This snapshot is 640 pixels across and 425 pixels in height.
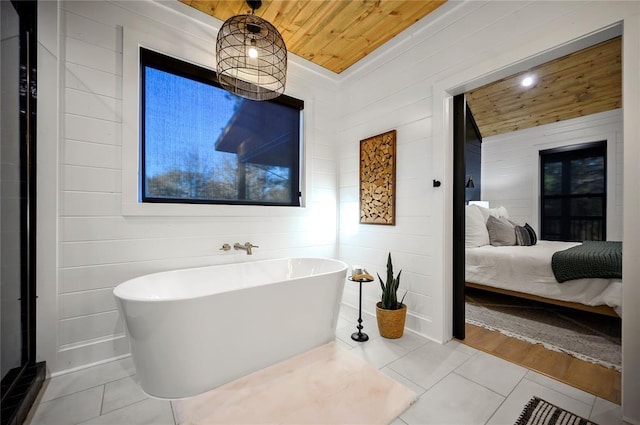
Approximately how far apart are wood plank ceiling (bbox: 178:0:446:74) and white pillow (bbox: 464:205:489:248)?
220 cm

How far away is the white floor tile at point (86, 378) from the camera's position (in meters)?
1.53

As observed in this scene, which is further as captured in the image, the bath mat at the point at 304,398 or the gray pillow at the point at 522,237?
the gray pillow at the point at 522,237

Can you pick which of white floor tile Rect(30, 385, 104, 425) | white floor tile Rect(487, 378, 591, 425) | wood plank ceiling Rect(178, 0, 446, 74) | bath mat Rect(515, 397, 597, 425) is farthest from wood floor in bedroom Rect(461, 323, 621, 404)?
wood plank ceiling Rect(178, 0, 446, 74)

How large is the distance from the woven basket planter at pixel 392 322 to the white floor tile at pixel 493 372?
1.65 feet

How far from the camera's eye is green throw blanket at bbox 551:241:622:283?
2.20 m

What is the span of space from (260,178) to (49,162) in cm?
148

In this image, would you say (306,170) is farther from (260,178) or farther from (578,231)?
(578,231)

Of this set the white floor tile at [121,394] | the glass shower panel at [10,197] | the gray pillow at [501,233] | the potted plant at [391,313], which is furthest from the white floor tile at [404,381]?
the gray pillow at [501,233]

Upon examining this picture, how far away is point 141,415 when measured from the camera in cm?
135

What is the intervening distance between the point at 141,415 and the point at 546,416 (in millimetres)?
2036

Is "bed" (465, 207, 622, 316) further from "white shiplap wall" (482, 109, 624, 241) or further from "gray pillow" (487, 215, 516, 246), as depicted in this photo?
"white shiplap wall" (482, 109, 624, 241)

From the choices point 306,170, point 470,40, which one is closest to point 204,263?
point 306,170

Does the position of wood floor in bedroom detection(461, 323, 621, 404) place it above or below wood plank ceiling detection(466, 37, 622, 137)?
below

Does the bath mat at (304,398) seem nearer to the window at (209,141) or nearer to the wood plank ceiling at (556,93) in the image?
the window at (209,141)
